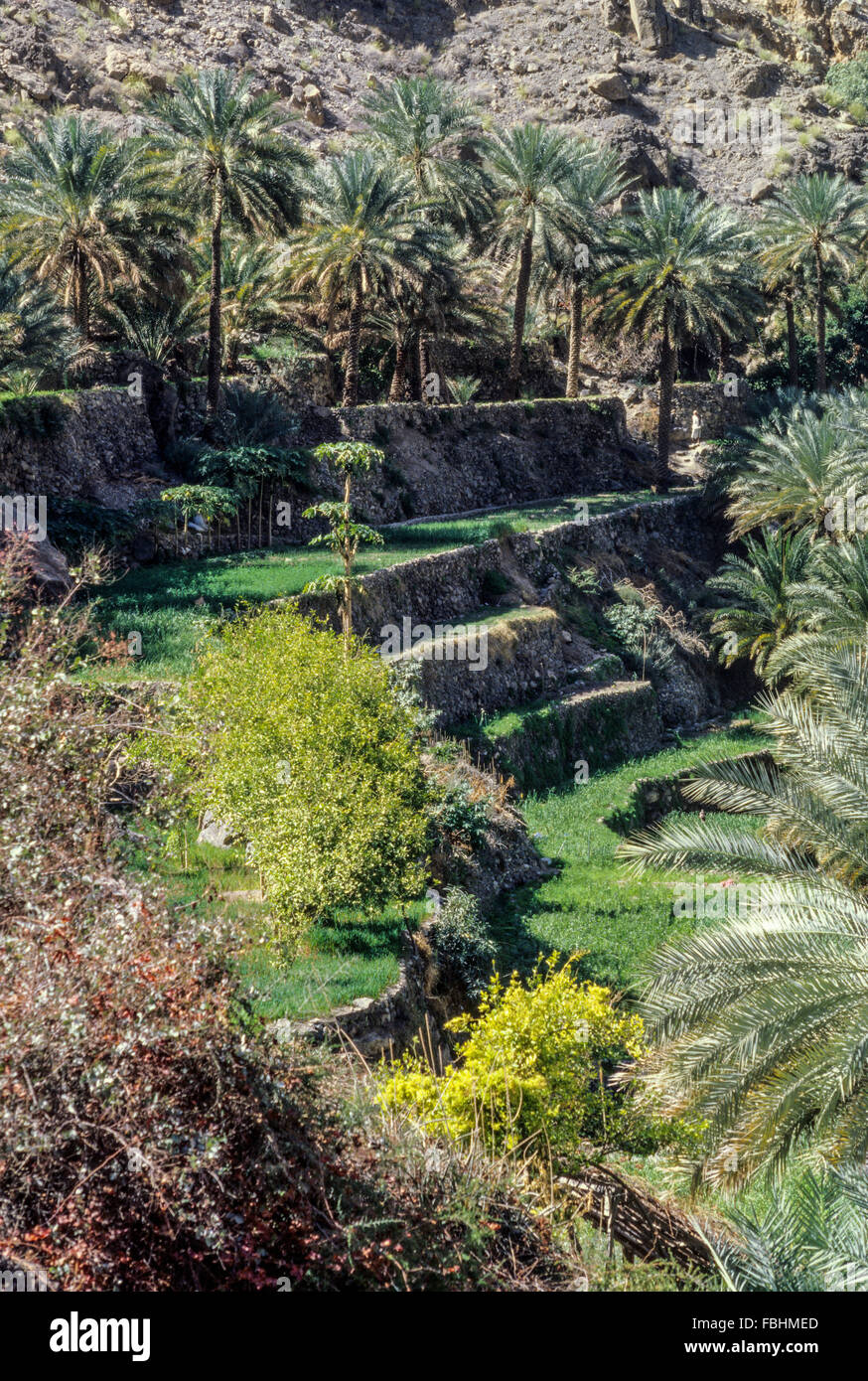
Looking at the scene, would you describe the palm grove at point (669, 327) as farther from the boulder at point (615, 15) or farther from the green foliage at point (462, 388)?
the boulder at point (615, 15)

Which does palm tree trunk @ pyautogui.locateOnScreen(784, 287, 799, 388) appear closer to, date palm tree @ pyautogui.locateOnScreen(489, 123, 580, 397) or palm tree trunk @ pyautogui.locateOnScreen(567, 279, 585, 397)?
palm tree trunk @ pyautogui.locateOnScreen(567, 279, 585, 397)

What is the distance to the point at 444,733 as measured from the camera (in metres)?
24.2

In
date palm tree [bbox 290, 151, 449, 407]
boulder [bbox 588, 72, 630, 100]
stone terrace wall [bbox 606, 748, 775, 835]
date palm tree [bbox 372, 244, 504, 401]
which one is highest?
boulder [bbox 588, 72, 630, 100]

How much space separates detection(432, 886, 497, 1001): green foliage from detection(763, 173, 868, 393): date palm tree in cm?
3268

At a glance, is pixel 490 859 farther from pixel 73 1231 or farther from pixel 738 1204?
pixel 73 1231

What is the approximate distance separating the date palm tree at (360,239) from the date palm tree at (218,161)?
2.40 metres

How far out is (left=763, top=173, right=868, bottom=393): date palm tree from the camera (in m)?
42.1

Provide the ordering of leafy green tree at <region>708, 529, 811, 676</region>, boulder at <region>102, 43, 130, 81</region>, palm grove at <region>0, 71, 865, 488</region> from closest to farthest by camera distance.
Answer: palm grove at <region>0, 71, 865, 488</region>
leafy green tree at <region>708, 529, 811, 676</region>
boulder at <region>102, 43, 130, 81</region>

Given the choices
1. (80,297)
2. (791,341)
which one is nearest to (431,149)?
(80,297)

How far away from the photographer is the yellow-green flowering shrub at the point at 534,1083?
30.5 ft

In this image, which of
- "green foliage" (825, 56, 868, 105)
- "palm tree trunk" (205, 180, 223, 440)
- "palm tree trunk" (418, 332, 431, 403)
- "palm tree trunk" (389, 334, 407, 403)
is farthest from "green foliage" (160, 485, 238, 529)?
"green foliage" (825, 56, 868, 105)

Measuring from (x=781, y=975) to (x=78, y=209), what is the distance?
2569 cm

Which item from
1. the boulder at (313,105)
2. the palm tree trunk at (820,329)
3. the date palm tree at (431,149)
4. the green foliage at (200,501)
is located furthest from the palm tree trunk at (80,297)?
the boulder at (313,105)
